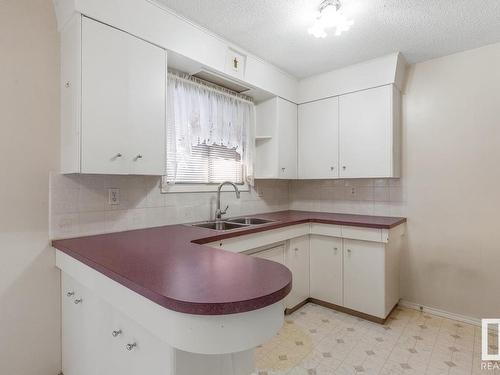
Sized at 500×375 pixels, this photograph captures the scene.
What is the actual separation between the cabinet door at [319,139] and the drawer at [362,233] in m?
0.63

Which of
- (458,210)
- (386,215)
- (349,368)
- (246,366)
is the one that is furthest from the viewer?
(386,215)

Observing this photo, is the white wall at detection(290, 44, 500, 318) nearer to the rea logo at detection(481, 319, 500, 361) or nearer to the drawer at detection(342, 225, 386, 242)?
the rea logo at detection(481, 319, 500, 361)

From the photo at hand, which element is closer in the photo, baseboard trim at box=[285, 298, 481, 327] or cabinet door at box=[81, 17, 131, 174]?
cabinet door at box=[81, 17, 131, 174]

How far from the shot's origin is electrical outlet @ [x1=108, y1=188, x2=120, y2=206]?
185 centimetres

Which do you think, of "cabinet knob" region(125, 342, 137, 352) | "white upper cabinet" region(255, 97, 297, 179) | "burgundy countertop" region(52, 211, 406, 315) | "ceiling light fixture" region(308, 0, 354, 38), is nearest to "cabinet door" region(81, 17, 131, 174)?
"burgundy countertop" region(52, 211, 406, 315)

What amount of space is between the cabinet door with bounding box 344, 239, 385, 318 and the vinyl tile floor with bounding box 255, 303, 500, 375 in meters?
0.14

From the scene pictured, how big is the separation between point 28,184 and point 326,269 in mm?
2393

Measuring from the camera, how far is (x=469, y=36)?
2.13m

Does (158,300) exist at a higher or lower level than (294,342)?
higher

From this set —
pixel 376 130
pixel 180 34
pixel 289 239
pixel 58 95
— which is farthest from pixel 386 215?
pixel 58 95

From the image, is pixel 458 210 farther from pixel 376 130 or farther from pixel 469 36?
pixel 469 36

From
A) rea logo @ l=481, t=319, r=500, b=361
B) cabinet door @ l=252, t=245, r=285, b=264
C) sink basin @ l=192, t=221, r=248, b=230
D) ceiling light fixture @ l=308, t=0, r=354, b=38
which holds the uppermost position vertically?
ceiling light fixture @ l=308, t=0, r=354, b=38

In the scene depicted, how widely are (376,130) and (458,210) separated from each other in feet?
3.26

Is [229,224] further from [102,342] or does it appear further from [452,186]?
[452,186]
